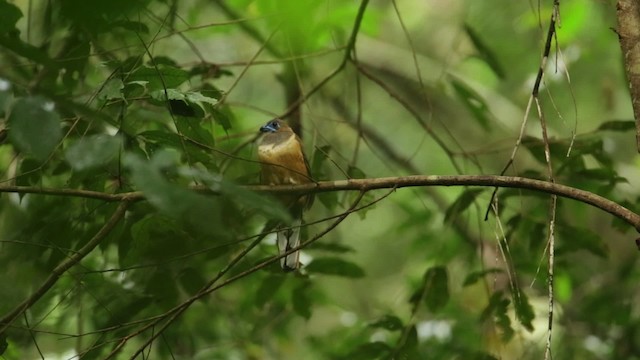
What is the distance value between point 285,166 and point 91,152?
6.31ft

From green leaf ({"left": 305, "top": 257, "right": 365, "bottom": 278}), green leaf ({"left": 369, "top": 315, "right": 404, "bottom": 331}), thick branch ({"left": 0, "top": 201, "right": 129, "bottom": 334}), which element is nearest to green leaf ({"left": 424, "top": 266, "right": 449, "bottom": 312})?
green leaf ({"left": 369, "top": 315, "right": 404, "bottom": 331})

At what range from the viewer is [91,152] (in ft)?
4.71

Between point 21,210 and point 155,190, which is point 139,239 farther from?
point 155,190

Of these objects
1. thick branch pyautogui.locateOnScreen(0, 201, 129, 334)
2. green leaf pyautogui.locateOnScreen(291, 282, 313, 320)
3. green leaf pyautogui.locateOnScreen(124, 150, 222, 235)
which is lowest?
green leaf pyautogui.locateOnScreen(124, 150, 222, 235)

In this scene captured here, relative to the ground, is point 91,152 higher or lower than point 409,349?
lower

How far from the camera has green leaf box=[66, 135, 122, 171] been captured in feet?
4.63

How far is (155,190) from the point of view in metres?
1.21

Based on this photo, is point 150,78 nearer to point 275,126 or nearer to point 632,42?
point 632,42

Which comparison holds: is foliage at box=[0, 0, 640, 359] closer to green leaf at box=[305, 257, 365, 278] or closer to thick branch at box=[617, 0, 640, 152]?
green leaf at box=[305, 257, 365, 278]

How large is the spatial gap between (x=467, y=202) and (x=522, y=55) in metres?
3.26

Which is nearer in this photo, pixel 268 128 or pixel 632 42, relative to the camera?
pixel 632 42

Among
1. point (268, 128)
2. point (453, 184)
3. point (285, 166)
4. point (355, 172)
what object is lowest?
point (453, 184)

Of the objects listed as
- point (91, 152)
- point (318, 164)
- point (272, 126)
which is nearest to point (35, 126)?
point (91, 152)

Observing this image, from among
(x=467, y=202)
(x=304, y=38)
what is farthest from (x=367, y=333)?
(x=304, y=38)
